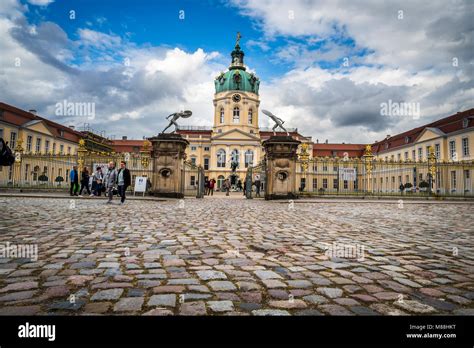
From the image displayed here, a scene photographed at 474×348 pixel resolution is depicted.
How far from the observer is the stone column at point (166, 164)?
696 inches

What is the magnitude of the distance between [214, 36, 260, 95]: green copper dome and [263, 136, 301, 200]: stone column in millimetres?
53309

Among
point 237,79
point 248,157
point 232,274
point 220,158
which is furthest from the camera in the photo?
point 237,79

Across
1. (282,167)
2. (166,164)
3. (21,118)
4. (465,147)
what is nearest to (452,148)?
(465,147)

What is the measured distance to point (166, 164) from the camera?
17.6m

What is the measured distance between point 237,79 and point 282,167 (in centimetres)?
5460

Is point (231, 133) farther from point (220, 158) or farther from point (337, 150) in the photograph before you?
point (337, 150)

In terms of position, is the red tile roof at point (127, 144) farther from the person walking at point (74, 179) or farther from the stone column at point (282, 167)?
the stone column at point (282, 167)

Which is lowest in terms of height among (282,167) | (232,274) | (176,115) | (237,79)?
(232,274)

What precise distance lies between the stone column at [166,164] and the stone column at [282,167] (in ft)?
17.3

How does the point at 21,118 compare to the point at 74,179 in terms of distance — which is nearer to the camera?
the point at 74,179

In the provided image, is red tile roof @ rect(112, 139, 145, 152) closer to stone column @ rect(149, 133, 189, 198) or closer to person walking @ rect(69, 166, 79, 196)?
person walking @ rect(69, 166, 79, 196)

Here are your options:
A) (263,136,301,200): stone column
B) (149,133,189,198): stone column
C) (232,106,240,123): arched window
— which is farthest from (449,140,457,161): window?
(149,133,189,198): stone column
